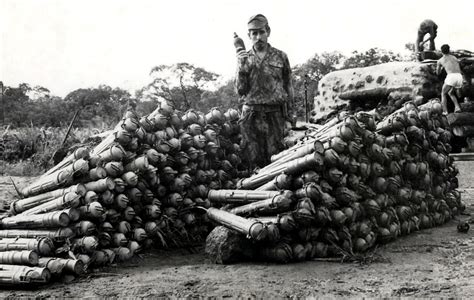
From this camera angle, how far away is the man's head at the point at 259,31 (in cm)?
723

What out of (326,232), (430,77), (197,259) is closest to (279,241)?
(326,232)

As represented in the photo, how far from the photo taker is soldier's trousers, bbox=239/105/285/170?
25.0 ft

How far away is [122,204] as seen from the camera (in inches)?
227

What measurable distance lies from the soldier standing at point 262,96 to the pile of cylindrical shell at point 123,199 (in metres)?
0.37

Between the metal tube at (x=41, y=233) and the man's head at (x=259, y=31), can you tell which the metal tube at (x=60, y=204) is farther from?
the man's head at (x=259, y=31)

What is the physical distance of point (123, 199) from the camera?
578 centimetres

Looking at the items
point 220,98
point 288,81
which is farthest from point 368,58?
point 288,81

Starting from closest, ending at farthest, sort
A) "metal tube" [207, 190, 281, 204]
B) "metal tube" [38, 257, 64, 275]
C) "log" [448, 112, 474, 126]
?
"metal tube" [38, 257, 64, 275]
"metal tube" [207, 190, 281, 204]
"log" [448, 112, 474, 126]

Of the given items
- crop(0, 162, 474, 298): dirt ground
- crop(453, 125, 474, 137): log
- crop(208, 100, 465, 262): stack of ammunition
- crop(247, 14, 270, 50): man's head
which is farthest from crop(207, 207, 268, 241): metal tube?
crop(453, 125, 474, 137): log

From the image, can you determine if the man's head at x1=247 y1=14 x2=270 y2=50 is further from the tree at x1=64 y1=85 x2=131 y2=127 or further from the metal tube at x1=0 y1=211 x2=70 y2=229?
the tree at x1=64 y1=85 x2=131 y2=127

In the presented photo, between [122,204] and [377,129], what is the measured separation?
3.17 m

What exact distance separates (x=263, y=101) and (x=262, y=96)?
7 centimetres

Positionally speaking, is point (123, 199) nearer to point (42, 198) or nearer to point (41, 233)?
point (41, 233)

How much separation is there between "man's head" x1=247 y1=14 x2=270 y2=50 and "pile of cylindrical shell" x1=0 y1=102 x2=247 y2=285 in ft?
3.75
